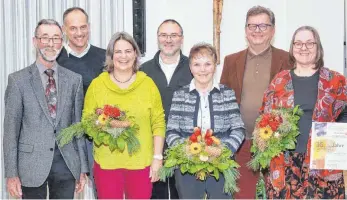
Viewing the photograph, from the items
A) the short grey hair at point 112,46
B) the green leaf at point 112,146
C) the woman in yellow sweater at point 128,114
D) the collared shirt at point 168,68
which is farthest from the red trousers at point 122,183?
the collared shirt at point 168,68

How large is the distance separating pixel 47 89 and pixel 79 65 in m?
0.65

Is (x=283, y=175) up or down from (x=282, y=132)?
down

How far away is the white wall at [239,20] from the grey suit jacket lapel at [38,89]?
2.29 metres

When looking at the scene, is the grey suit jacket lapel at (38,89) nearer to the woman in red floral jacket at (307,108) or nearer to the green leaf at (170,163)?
the green leaf at (170,163)

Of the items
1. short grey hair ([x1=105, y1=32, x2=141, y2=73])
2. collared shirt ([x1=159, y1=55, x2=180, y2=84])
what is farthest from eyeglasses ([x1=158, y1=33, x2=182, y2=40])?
short grey hair ([x1=105, y1=32, x2=141, y2=73])

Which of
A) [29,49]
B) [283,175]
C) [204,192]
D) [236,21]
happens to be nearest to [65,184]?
[204,192]

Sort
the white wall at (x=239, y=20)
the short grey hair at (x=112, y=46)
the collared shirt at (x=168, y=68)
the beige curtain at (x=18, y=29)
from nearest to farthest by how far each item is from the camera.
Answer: the short grey hair at (x=112, y=46), the collared shirt at (x=168, y=68), the beige curtain at (x=18, y=29), the white wall at (x=239, y=20)

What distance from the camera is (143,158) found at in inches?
153

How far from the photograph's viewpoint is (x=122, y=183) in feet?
12.8

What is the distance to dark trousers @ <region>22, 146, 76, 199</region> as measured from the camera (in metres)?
3.79

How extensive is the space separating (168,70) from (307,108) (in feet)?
4.05

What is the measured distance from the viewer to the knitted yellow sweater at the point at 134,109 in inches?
152

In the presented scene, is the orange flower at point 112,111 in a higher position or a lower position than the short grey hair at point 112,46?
lower

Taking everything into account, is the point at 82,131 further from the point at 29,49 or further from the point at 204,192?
the point at 29,49
